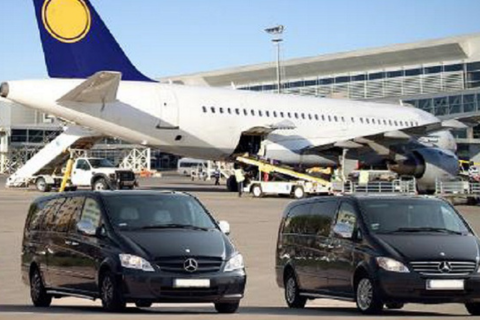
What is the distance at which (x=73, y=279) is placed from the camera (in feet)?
44.4

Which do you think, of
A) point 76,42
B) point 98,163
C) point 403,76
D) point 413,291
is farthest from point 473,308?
point 403,76

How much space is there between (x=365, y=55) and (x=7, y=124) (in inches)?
1426

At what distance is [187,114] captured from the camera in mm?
44219

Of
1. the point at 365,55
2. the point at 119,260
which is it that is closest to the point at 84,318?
the point at 119,260

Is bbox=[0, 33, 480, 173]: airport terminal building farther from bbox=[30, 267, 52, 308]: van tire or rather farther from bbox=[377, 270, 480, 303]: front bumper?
bbox=[377, 270, 480, 303]: front bumper

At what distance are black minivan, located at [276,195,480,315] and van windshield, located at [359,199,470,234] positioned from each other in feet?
0.05

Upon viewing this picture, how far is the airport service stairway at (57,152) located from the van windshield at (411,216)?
38.1m

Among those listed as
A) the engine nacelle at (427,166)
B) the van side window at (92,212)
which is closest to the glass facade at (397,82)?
the engine nacelle at (427,166)

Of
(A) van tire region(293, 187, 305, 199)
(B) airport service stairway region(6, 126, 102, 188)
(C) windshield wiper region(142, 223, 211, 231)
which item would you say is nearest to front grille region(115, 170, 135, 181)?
(B) airport service stairway region(6, 126, 102, 188)

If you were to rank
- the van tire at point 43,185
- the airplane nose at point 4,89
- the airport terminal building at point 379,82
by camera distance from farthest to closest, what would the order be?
the airport terminal building at point 379,82, the van tire at point 43,185, the airplane nose at point 4,89

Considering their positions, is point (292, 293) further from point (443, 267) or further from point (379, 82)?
point (379, 82)

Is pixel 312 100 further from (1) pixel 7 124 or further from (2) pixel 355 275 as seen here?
(1) pixel 7 124

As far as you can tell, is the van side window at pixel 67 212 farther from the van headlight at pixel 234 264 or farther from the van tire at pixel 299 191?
the van tire at pixel 299 191

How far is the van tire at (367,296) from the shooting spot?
42.0 feet
